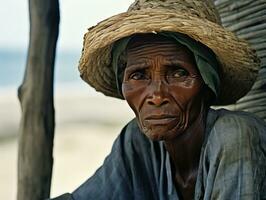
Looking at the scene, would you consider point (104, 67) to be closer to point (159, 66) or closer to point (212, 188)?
point (159, 66)

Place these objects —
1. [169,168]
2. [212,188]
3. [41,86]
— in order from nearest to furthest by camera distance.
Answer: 1. [212,188]
2. [169,168]
3. [41,86]

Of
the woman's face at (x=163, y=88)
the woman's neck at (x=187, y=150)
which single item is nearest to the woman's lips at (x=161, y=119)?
the woman's face at (x=163, y=88)

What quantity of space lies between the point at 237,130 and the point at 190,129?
0.17 meters

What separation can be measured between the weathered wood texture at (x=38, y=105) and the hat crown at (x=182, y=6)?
793 millimetres

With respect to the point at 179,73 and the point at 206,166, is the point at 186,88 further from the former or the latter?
the point at 206,166

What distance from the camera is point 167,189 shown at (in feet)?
11.0

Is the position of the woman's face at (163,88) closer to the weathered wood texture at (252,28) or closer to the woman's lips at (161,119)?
the woman's lips at (161,119)

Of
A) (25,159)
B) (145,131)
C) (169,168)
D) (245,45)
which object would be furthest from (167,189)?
(25,159)

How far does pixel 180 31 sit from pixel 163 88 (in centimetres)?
18

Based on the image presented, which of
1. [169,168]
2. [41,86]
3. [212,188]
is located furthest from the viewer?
[41,86]

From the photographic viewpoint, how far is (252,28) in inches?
162

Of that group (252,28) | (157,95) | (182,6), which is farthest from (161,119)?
(252,28)

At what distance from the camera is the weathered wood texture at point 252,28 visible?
4.06 metres

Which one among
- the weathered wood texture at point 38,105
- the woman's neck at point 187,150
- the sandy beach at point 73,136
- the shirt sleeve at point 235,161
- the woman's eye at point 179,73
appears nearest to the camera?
the shirt sleeve at point 235,161
